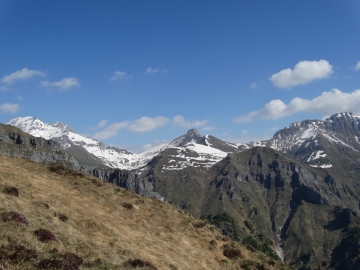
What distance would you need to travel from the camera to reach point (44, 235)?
78.3ft

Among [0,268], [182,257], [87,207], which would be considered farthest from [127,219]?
[0,268]

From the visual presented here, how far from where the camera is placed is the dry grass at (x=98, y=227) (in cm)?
2330

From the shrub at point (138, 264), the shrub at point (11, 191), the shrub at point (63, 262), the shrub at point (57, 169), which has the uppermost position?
the shrub at point (57, 169)

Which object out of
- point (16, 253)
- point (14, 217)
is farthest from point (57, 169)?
point (16, 253)

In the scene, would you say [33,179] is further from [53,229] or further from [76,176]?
[53,229]

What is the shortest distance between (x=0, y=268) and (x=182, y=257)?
1733 centimetres

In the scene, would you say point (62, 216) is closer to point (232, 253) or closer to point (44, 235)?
point (44, 235)

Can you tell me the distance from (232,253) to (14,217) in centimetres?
2352

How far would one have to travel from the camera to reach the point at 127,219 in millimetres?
37062

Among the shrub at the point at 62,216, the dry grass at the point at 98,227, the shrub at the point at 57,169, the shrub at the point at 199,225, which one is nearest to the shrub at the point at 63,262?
the dry grass at the point at 98,227

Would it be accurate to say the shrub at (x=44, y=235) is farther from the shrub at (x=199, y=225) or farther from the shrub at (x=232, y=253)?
the shrub at (x=199, y=225)

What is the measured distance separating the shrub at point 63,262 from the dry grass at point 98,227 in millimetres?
334

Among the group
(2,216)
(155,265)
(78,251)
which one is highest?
(2,216)

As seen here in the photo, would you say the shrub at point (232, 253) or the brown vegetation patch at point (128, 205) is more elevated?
the brown vegetation patch at point (128, 205)
